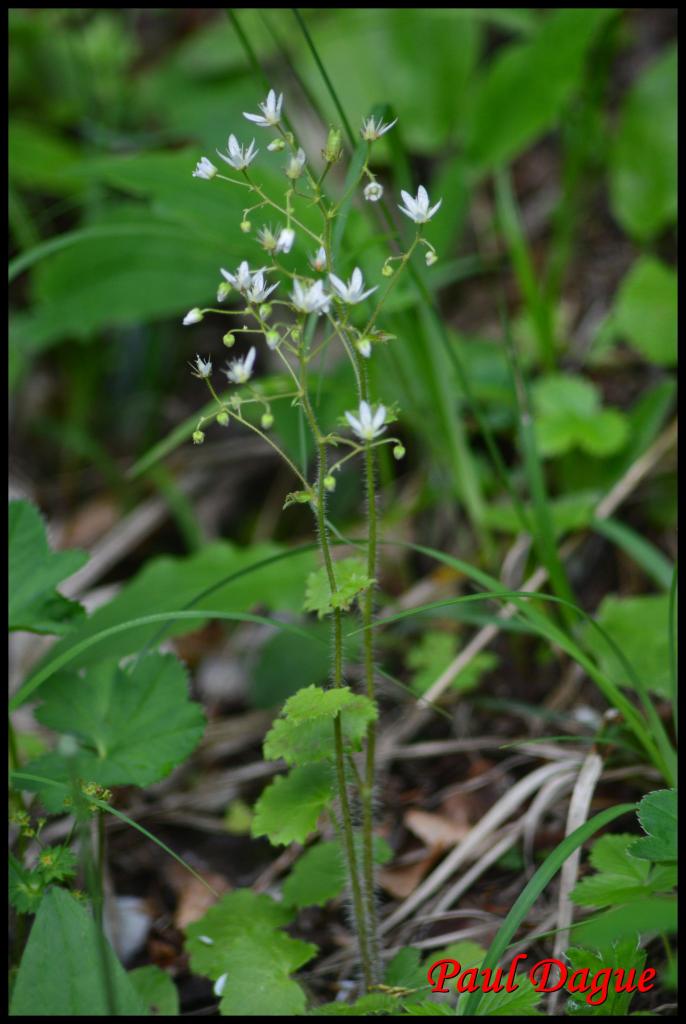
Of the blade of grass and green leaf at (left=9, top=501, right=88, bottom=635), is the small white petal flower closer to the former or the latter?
the blade of grass

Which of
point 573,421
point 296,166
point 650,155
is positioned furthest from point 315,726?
point 650,155

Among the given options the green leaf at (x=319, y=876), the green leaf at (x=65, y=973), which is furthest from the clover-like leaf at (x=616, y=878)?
the green leaf at (x=65, y=973)

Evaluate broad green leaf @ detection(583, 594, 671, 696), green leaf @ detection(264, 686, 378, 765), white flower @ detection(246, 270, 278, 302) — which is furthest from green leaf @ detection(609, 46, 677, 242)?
green leaf @ detection(264, 686, 378, 765)

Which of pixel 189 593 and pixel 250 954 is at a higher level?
pixel 189 593

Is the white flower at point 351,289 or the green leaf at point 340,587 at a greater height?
the white flower at point 351,289

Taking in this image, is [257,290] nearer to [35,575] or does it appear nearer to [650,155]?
→ [35,575]

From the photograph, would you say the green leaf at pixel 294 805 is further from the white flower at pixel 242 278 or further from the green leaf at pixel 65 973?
the white flower at pixel 242 278
